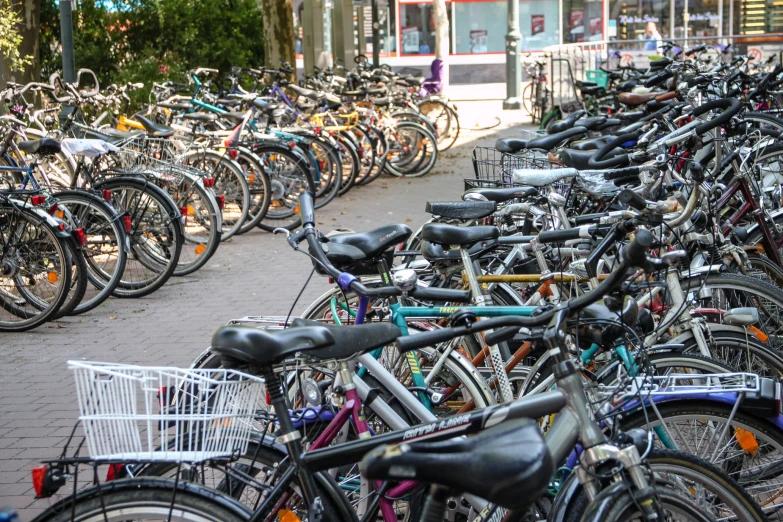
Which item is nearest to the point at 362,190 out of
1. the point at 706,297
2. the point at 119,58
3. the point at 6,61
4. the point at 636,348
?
the point at 6,61

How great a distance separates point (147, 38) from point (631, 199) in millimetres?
14194

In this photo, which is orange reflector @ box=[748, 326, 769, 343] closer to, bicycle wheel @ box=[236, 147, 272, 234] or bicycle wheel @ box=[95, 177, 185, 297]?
bicycle wheel @ box=[95, 177, 185, 297]

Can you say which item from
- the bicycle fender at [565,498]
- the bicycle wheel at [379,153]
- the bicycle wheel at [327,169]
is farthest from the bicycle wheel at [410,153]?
the bicycle fender at [565,498]

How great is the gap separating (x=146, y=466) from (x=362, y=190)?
1015 cm

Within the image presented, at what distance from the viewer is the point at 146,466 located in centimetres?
250

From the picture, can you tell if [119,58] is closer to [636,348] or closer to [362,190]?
[362,190]

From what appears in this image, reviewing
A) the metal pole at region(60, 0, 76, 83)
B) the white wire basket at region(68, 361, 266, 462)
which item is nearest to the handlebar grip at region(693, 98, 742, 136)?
the white wire basket at region(68, 361, 266, 462)

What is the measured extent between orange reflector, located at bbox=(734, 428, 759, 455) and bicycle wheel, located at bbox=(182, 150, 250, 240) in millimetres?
6574

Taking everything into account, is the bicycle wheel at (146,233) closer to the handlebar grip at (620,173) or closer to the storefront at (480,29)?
the handlebar grip at (620,173)

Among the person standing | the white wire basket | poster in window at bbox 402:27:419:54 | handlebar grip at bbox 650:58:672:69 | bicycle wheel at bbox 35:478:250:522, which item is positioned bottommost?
bicycle wheel at bbox 35:478:250:522

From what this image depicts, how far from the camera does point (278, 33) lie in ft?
48.3

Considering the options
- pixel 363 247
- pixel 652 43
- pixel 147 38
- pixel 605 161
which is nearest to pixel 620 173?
pixel 605 161

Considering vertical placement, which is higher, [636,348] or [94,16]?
[94,16]

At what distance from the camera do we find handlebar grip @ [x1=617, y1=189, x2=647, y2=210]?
3.26 m
